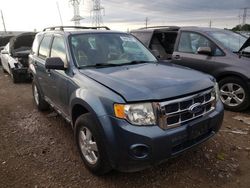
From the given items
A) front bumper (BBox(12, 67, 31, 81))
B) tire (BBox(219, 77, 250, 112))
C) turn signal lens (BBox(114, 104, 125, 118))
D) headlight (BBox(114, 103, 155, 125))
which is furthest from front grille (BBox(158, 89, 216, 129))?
front bumper (BBox(12, 67, 31, 81))

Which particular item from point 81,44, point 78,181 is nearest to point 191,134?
point 78,181

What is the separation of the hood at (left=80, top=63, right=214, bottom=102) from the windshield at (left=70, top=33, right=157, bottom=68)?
1.07ft

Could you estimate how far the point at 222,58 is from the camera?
215 inches

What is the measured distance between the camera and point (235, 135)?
4289 mm

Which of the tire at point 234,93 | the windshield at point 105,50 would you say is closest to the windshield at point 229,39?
the tire at point 234,93

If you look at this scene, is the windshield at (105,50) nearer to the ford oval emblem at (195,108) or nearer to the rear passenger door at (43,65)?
the rear passenger door at (43,65)

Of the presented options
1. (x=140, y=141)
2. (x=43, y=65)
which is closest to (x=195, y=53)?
(x=43, y=65)

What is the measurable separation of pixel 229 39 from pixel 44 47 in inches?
165

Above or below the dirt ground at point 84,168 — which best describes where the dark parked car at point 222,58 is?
above

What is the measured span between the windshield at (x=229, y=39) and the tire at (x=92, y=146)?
396cm

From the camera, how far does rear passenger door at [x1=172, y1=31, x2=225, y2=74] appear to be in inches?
221

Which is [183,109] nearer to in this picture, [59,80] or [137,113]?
[137,113]

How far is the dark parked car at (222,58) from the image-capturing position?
517cm

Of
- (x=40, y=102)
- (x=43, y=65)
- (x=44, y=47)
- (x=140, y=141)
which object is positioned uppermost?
(x=44, y=47)
